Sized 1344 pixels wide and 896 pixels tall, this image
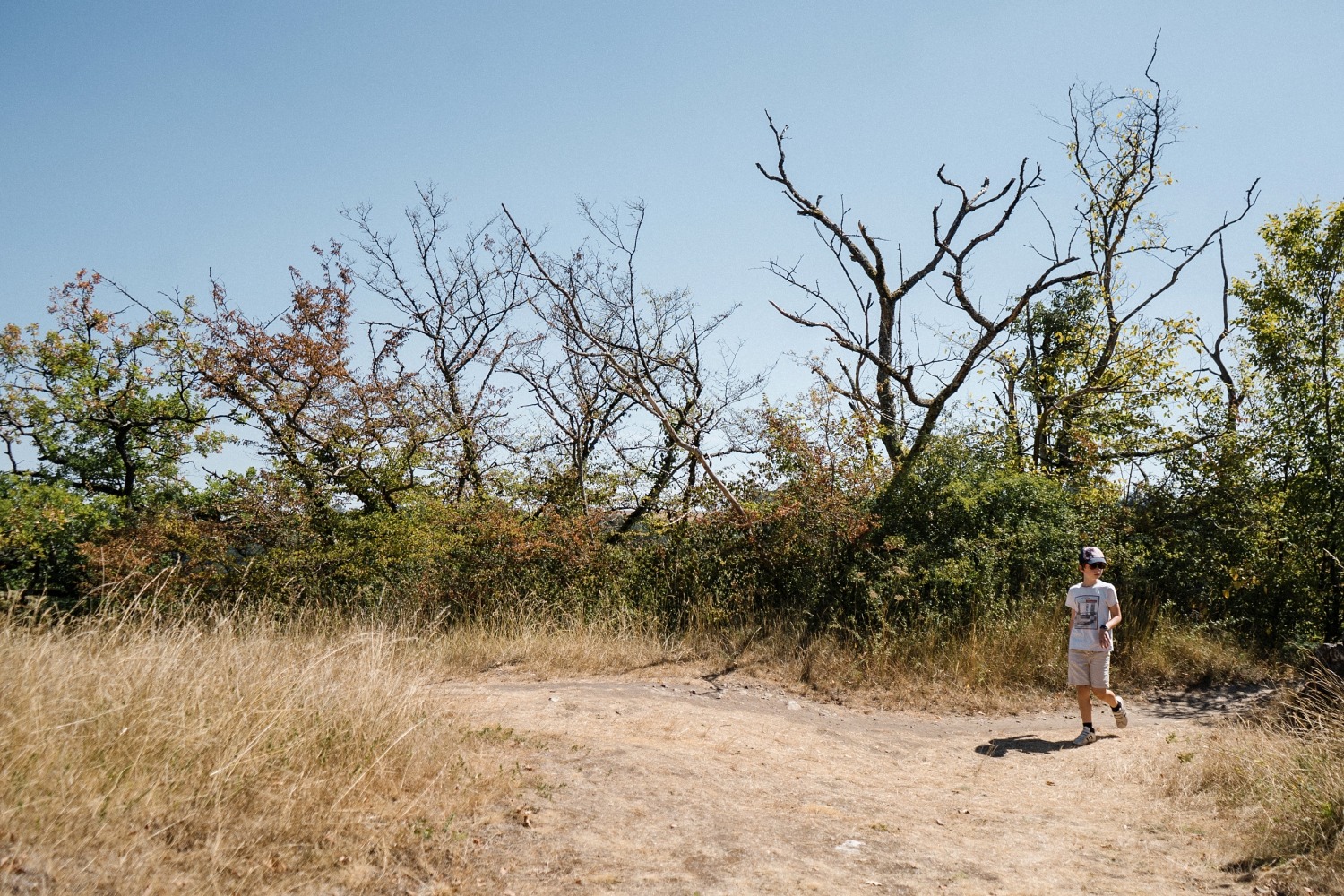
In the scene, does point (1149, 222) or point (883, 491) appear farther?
point (1149, 222)

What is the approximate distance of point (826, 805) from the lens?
5750mm

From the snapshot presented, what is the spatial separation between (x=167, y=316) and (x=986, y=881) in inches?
602

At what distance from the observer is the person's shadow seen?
7945mm

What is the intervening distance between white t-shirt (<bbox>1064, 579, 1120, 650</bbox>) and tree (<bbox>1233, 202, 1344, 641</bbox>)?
4709mm

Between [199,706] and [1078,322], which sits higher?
[1078,322]

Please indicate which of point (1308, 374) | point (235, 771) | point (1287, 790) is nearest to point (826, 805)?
point (1287, 790)

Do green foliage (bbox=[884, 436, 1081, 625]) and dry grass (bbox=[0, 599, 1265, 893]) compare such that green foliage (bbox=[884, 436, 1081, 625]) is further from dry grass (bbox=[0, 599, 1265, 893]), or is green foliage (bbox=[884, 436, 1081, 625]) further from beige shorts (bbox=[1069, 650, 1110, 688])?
dry grass (bbox=[0, 599, 1265, 893])

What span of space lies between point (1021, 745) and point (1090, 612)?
144 centimetres

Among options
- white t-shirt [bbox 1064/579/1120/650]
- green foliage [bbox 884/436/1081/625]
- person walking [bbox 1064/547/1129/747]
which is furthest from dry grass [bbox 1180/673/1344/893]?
green foliage [bbox 884/436/1081/625]

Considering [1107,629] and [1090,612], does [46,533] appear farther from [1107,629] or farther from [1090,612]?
[1107,629]

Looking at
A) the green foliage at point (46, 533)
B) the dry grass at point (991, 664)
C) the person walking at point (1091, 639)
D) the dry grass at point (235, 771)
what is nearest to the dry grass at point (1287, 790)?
the person walking at point (1091, 639)

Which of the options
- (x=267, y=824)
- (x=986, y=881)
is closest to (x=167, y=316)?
(x=267, y=824)

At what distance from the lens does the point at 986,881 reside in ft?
14.9

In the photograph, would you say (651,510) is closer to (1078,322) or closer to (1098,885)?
(1078,322)
